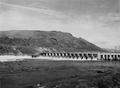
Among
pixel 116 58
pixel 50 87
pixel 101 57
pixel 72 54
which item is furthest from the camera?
pixel 72 54

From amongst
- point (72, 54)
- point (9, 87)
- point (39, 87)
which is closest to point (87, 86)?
point (39, 87)

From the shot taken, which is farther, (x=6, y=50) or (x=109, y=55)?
(x=6, y=50)

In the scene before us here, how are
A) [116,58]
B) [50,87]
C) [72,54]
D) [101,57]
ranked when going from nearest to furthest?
[50,87] < [116,58] < [101,57] < [72,54]

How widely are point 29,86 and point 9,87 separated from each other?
10.2 ft

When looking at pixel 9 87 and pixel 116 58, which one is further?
pixel 116 58

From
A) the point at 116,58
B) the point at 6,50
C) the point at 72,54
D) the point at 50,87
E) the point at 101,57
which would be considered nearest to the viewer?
the point at 50,87

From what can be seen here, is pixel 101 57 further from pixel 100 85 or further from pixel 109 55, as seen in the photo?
pixel 100 85

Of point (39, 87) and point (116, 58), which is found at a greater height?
point (39, 87)

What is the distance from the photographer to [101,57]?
146m

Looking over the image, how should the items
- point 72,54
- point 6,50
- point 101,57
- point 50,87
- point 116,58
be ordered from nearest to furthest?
point 50,87, point 116,58, point 101,57, point 6,50, point 72,54

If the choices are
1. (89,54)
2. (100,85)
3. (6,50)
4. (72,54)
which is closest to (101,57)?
(89,54)

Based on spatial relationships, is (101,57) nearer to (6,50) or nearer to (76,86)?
(6,50)

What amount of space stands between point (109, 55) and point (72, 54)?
41489 millimetres

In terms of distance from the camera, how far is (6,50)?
6196 inches
